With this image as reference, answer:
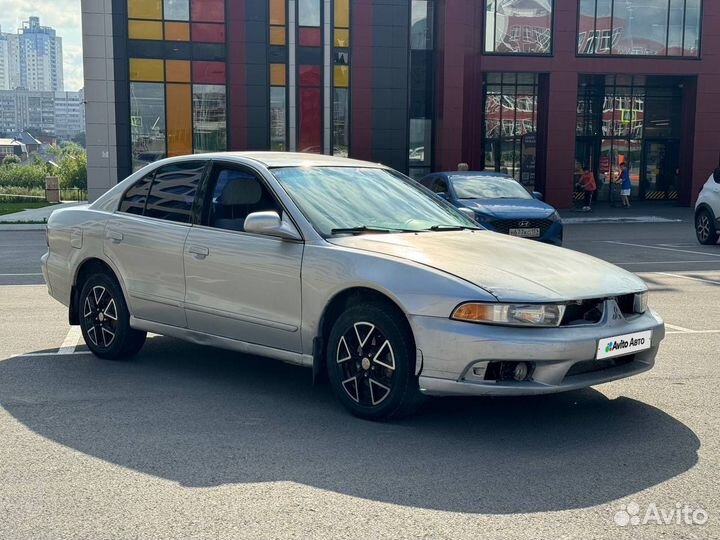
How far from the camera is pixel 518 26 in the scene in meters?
32.3

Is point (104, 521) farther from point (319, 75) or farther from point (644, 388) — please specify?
point (319, 75)

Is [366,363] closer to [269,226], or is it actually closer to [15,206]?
[269,226]

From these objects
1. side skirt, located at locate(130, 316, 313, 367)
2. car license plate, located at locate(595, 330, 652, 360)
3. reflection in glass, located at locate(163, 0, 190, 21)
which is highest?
reflection in glass, located at locate(163, 0, 190, 21)

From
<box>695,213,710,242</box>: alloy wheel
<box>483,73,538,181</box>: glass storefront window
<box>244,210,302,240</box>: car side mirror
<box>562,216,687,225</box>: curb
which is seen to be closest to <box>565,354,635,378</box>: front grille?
<box>244,210,302,240</box>: car side mirror

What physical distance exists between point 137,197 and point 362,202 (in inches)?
78.1

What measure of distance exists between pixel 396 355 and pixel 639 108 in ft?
112

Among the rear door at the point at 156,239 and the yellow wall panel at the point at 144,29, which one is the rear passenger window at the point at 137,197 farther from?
the yellow wall panel at the point at 144,29

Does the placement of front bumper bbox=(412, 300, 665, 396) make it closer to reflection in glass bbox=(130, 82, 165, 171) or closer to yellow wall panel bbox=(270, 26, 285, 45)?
reflection in glass bbox=(130, 82, 165, 171)

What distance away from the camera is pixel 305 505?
4.11 meters

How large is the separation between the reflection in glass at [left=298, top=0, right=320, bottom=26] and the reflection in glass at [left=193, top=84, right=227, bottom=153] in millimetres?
3751

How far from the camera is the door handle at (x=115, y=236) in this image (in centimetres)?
700

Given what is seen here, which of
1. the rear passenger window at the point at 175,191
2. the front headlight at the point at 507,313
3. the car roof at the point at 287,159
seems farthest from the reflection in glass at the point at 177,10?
the front headlight at the point at 507,313

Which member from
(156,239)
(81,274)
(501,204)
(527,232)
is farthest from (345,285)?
(501,204)

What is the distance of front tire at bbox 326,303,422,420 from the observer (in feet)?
17.0
